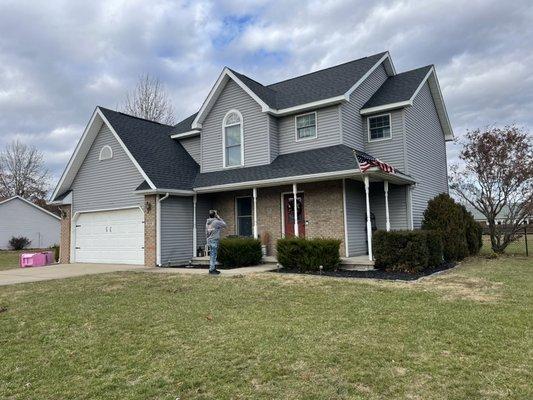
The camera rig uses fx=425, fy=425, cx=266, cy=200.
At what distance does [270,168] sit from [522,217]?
11.4 meters

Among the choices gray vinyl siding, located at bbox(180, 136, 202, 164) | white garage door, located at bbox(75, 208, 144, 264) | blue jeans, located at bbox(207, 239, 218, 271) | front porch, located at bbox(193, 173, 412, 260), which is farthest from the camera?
gray vinyl siding, located at bbox(180, 136, 202, 164)

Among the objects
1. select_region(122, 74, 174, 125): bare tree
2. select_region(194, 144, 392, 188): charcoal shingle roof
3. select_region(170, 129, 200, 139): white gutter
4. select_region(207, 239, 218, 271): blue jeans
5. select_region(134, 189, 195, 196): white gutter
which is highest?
select_region(122, 74, 174, 125): bare tree

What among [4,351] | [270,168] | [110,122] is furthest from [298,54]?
[4,351]

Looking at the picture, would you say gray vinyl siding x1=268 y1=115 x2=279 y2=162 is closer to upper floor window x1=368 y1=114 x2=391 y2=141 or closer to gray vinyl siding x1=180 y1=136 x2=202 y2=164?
upper floor window x1=368 y1=114 x2=391 y2=141

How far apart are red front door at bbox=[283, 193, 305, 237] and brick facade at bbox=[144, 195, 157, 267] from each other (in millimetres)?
4901

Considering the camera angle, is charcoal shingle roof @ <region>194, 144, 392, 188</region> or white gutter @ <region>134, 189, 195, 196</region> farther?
white gutter @ <region>134, 189, 195, 196</region>

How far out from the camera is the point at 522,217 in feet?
60.6

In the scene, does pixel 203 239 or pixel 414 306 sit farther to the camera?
pixel 203 239

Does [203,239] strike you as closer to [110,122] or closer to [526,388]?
[110,122]

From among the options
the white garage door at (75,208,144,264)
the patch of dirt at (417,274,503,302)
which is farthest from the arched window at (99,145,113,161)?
the patch of dirt at (417,274,503,302)

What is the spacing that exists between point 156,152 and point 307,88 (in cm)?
681

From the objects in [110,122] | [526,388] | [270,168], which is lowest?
[526,388]

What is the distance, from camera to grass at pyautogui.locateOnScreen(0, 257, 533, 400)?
414 cm

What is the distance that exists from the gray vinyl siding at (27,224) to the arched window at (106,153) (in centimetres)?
2465
